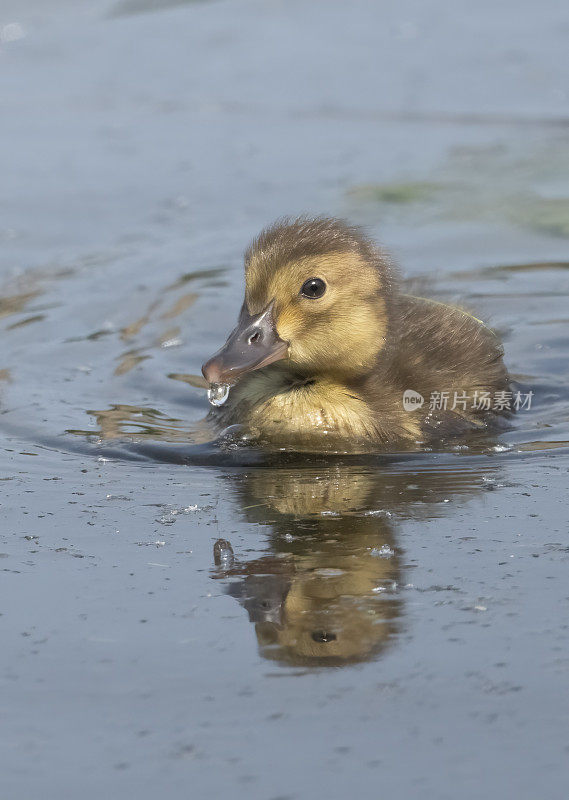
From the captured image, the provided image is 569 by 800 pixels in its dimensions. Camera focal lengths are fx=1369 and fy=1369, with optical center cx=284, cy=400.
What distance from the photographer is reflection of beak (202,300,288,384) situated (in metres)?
5.58

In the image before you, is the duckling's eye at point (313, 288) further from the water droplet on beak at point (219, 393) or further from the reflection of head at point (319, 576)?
the reflection of head at point (319, 576)

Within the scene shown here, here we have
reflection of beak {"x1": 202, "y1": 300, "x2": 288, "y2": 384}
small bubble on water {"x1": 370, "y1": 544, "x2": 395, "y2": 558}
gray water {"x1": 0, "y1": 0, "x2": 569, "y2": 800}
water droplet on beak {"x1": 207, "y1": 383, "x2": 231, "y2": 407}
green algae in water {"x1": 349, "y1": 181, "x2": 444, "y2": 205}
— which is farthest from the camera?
green algae in water {"x1": 349, "y1": 181, "x2": 444, "y2": 205}

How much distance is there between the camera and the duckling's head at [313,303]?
5844mm

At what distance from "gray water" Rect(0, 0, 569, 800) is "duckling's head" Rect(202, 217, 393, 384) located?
49cm

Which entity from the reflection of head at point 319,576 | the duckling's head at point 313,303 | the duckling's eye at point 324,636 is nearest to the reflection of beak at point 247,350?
the duckling's head at point 313,303

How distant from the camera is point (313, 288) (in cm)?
593

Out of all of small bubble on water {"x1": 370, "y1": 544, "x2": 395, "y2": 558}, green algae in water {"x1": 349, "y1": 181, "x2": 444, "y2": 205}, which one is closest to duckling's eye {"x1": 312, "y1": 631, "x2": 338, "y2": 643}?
small bubble on water {"x1": 370, "y1": 544, "x2": 395, "y2": 558}

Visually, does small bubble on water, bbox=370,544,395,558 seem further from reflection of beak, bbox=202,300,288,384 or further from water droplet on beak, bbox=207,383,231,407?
water droplet on beak, bbox=207,383,231,407

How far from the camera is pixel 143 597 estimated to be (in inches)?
158

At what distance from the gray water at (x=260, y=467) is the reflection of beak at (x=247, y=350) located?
379 mm

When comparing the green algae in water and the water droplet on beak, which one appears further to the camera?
the green algae in water

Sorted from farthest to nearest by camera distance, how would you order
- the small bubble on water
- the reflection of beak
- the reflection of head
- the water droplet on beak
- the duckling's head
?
1. the water droplet on beak
2. the duckling's head
3. the reflection of beak
4. the small bubble on water
5. the reflection of head

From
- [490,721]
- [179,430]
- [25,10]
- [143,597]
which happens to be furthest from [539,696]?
[25,10]

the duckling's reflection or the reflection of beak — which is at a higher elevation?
the reflection of beak
